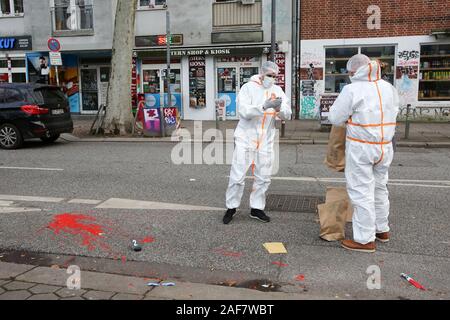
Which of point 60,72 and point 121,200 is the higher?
point 60,72

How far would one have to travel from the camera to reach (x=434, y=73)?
1783cm

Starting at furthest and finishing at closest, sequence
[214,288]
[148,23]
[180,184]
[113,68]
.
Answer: [148,23], [113,68], [180,184], [214,288]

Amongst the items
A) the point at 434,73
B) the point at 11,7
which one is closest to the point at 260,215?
the point at 434,73

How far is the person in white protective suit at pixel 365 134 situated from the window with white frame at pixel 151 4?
53.4 feet

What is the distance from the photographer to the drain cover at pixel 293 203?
6359 millimetres

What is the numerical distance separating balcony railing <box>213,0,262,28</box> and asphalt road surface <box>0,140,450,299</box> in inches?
422

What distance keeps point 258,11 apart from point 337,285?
16.1 metres

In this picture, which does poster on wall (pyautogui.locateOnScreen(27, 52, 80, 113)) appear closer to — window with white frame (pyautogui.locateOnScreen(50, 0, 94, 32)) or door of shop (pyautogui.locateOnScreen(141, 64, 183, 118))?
window with white frame (pyautogui.locateOnScreen(50, 0, 94, 32))

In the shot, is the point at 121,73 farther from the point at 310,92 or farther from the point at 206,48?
the point at 310,92

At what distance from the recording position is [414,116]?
58.7 feet

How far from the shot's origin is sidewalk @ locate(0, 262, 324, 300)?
3.72m

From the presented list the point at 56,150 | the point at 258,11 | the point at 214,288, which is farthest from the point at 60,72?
the point at 214,288

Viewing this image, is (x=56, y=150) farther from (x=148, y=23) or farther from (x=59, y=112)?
(x=148, y=23)

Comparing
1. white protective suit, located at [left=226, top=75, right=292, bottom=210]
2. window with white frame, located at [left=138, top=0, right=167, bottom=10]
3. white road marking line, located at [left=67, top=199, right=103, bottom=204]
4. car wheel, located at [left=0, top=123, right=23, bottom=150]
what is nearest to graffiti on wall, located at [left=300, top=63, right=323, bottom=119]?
window with white frame, located at [left=138, top=0, right=167, bottom=10]
